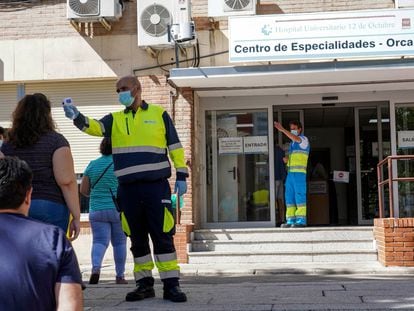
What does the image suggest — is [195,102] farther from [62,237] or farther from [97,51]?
[62,237]

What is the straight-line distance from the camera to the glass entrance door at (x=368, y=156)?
536 inches

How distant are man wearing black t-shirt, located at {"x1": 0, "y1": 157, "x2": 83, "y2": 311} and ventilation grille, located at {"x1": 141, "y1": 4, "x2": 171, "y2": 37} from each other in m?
9.66

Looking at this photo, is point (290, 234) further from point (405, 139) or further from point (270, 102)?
point (405, 139)

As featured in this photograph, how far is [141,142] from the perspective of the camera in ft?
19.8

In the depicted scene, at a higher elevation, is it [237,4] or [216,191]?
→ [237,4]

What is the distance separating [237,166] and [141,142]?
7.28 metres

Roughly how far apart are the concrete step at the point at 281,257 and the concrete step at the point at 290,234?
472mm

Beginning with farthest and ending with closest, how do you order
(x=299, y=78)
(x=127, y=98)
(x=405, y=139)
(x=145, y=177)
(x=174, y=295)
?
1. (x=405, y=139)
2. (x=299, y=78)
3. (x=127, y=98)
4. (x=145, y=177)
5. (x=174, y=295)

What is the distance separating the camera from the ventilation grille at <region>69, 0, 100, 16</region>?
1214 centimetres

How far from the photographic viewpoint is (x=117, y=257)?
8.11 meters

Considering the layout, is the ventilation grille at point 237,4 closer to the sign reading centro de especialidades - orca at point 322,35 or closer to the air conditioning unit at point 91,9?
the sign reading centro de especialidades - orca at point 322,35

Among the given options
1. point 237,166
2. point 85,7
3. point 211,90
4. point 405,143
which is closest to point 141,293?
point 211,90

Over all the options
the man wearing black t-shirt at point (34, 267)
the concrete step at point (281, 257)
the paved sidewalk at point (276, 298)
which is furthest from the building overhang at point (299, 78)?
the man wearing black t-shirt at point (34, 267)

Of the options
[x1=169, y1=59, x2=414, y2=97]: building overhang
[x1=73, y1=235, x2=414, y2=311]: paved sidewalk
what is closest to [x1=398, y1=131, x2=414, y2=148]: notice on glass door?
[x1=169, y1=59, x2=414, y2=97]: building overhang
